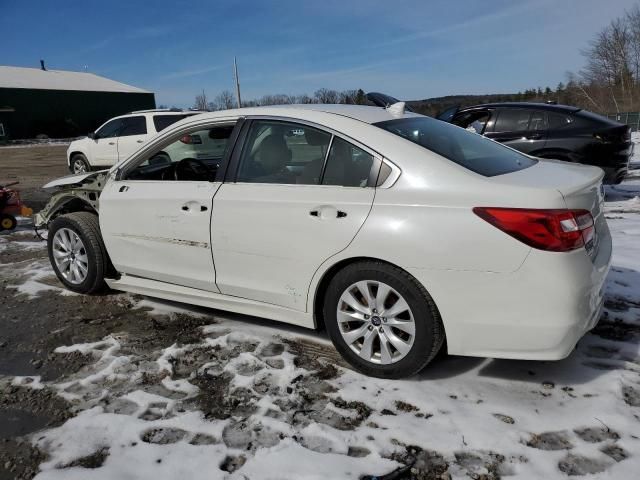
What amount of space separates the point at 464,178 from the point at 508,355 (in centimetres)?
98

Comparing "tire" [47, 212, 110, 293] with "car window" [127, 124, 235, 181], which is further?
"tire" [47, 212, 110, 293]

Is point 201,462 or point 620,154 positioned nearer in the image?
point 201,462

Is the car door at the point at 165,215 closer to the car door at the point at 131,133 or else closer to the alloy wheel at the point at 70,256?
the alloy wheel at the point at 70,256

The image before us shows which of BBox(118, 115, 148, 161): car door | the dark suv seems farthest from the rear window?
BBox(118, 115, 148, 161): car door

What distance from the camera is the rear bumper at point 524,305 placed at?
2545 mm

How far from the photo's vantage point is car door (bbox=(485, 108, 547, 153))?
26.9 ft

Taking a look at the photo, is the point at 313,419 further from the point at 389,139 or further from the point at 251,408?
the point at 389,139

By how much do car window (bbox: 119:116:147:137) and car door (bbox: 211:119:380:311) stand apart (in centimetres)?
1069

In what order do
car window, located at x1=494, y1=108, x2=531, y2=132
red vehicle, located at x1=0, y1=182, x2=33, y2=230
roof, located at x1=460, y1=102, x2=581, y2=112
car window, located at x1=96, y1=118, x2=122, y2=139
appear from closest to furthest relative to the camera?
red vehicle, located at x1=0, y1=182, x2=33, y2=230, roof, located at x1=460, y1=102, x2=581, y2=112, car window, located at x1=494, y1=108, x2=531, y2=132, car window, located at x1=96, y1=118, x2=122, y2=139

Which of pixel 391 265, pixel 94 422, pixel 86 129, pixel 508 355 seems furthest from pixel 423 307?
pixel 86 129

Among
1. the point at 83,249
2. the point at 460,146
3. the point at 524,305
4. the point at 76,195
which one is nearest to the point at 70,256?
the point at 83,249

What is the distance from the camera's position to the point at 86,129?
4812 centimetres

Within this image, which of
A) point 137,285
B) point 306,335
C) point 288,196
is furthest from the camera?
point 137,285

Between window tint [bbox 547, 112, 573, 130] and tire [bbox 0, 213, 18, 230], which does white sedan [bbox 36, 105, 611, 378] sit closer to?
tire [bbox 0, 213, 18, 230]
